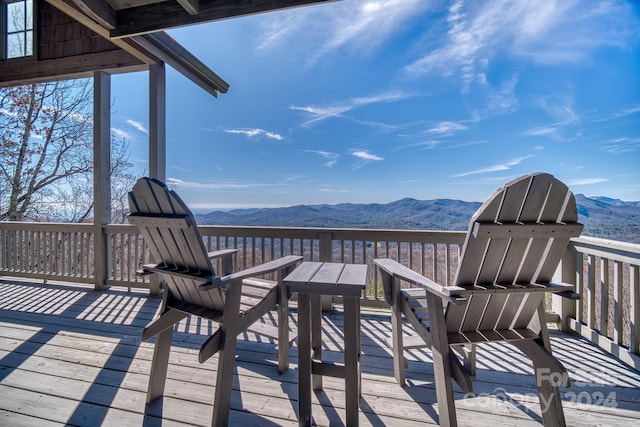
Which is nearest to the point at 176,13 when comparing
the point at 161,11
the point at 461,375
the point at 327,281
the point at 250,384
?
the point at 161,11

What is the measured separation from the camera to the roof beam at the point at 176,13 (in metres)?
2.31

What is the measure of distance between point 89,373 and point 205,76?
3653 millimetres

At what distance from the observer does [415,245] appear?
3.01 m

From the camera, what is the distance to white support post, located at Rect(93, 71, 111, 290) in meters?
3.69

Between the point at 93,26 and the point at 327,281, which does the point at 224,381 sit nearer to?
the point at 327,281

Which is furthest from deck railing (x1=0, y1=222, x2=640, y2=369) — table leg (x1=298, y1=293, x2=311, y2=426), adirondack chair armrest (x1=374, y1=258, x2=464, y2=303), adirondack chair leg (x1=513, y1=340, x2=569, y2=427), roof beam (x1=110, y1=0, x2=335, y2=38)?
roof beam (x1=110, y1=0, x2=335, y2=38)

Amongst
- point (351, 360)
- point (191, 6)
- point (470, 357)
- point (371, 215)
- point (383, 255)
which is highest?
point (191, 6)

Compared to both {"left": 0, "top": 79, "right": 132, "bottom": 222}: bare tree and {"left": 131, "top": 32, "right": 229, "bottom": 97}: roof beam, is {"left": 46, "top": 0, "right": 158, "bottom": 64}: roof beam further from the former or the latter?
{"left": 0, "top": 79, "right": 132, "bottom": 222}: bare tree

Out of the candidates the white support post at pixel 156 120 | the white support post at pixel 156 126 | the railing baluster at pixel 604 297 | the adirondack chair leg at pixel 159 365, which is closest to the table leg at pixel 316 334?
the adirondack chair leg at pixel 159 365

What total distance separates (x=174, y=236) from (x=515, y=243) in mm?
1713

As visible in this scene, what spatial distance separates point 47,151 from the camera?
6.74 metres

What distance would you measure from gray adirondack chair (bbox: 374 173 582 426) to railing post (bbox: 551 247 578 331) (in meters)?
1.61

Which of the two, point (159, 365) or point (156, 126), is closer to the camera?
point (159, 365)

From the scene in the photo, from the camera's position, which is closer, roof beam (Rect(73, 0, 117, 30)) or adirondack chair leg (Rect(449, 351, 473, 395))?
adirondack chair leg (Rect(449, 351, 473, 395))
